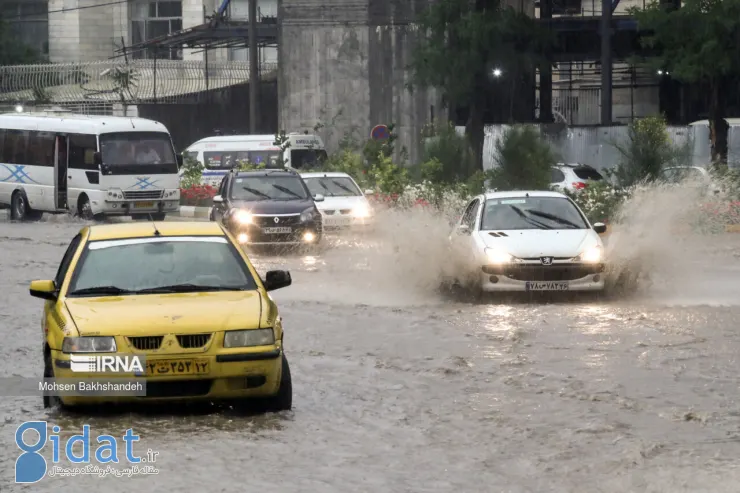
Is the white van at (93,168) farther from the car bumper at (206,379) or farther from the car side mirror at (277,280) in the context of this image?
the car bumper at (206,379)

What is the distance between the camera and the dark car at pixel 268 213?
27422 millimetres

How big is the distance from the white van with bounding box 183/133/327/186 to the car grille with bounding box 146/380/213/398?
31.9 metres

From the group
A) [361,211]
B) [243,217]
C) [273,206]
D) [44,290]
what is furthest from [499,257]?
[361,211]

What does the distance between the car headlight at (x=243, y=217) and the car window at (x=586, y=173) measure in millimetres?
13063

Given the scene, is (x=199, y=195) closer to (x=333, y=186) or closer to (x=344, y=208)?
(x=333, y=186)

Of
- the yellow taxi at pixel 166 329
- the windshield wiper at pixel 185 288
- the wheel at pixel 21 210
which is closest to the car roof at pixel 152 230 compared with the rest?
the yellow taxi at pixel 166 329

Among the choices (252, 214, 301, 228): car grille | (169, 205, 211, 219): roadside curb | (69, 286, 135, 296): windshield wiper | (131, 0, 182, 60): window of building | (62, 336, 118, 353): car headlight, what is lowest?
(169, 205, 211, 219): roadside curb

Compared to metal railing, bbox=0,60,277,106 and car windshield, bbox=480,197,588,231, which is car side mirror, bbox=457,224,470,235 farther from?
metal railing, bbox=0,60,277,106

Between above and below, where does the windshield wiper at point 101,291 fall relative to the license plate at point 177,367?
above

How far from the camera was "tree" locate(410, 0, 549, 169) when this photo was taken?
4391 cm

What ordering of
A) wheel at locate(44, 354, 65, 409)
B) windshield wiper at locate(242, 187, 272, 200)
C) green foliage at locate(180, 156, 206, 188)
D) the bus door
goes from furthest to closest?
green foliage at locate(180, 156, 206, 188) → the bus door → windshield wiper at locate(242, 187, 272, 200) → wheel at locate(44, 354, 65, 409)

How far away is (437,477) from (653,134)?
881 inches

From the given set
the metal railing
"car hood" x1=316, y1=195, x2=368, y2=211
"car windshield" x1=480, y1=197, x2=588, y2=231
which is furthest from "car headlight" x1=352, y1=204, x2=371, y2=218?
the metal railing

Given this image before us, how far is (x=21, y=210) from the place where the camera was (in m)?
39.4
